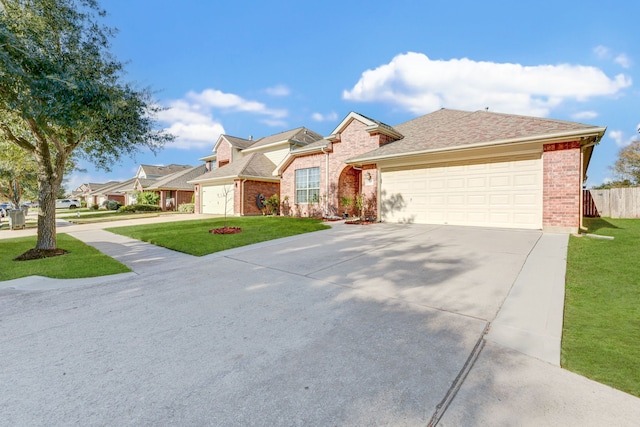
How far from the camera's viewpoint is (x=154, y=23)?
36.2 ft

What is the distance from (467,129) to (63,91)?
44.6 feet

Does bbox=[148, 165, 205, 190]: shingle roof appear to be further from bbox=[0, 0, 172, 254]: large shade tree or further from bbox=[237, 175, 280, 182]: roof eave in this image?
bbox=[0, 0, 172, 254]: large shade tree

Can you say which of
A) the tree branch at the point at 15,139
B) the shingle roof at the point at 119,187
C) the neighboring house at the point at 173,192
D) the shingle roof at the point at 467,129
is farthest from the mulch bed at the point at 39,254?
the shingle roof at the point at 119,187

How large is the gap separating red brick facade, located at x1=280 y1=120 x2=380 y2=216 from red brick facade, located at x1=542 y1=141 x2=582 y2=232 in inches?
→ 262

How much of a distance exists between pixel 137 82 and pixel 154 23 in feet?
14.4

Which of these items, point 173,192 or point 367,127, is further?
point 173,192

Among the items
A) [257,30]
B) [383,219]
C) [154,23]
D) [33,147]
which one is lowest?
[383,219]

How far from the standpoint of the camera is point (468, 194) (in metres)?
10.7

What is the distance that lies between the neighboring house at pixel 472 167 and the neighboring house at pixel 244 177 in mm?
7087

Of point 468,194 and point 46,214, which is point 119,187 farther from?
point 468,194

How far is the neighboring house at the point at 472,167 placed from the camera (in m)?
8.88

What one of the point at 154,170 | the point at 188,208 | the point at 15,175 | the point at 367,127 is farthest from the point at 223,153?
the point at 154,170

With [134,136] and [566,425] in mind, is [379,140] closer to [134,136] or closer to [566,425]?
[134,136]

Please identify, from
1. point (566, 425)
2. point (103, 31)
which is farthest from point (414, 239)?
point (103, 31)
